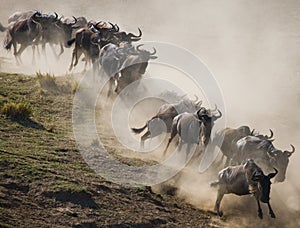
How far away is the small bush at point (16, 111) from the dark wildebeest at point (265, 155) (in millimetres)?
5225

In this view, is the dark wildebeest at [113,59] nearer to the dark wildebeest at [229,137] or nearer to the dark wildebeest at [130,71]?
the dark wildebeest at [130,71]

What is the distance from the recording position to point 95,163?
39.1 feet

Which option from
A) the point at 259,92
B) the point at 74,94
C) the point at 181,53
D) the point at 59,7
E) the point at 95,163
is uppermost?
the point at 59,7

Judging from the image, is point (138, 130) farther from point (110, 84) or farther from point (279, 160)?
point (279, 160)

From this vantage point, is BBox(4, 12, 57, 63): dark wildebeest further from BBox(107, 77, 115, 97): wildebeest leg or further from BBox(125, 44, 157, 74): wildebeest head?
BBox(125, 44, 157, 74): wildebeest head

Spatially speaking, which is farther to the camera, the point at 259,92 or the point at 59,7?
the point at 59,7

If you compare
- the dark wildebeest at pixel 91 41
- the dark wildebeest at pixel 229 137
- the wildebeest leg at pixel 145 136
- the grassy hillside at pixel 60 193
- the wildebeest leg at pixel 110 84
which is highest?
the dark wildebeest at pixel 91 41

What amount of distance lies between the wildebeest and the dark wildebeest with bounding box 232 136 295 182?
1.74m

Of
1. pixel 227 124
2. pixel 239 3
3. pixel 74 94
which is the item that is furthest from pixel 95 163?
pixel 239 3

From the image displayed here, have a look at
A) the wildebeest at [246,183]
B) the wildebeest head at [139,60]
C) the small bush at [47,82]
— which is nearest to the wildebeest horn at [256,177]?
the wildebeest at [246,183]

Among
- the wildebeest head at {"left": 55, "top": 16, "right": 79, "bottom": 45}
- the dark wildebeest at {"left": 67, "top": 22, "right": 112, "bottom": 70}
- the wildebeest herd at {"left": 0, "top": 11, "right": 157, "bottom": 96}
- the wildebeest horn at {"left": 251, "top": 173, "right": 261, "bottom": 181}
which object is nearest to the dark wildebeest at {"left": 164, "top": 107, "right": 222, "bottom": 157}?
the wildebeest horn at {"left": 251, "top": 173, "right": 261, "bottom": 181}

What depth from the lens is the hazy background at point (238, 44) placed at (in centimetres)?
2050

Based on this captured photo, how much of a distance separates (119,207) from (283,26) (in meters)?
31.2

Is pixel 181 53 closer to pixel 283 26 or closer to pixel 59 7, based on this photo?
pixel 283 26
